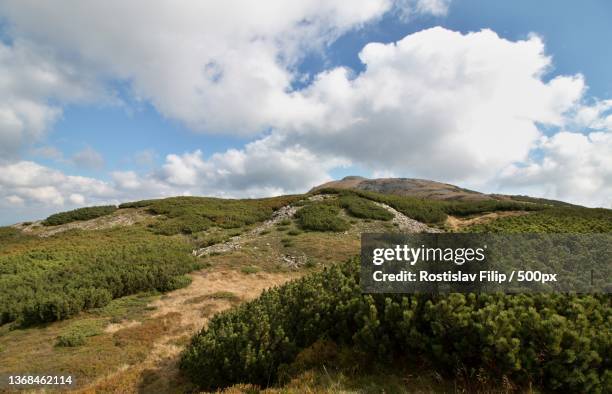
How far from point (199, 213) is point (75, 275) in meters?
20.2

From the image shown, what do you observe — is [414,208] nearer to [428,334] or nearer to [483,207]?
[483,207]

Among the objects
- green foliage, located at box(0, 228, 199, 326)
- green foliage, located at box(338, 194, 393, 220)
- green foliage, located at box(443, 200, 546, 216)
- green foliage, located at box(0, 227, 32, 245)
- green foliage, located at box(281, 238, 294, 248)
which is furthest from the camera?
green foliage, located at box(443, 200, 546, 216)

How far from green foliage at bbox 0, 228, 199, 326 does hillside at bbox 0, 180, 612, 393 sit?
0.25 feet

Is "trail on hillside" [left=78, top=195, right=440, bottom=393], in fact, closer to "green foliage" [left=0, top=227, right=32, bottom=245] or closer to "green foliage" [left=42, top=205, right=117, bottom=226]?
"green foliage" [left=0, top=227, right=32, bottom=245]

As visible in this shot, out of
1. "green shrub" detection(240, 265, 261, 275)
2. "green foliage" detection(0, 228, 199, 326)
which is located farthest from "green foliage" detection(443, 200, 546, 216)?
"green foliage" detection(0, 228, 199, 326)

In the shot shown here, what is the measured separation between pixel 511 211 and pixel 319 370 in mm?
37599

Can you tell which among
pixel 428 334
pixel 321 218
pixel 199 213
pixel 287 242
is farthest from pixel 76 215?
pixel 428 334

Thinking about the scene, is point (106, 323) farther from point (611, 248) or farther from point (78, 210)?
point (78, 210)

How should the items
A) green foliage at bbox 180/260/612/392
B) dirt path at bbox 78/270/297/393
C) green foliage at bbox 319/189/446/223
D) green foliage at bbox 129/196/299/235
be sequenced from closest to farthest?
green foliage at bbox 180/260/612/392 < dirt path at bbox 78/270/297/393 < green foliage at bbox 129/196/299/235 < green foliage at bbox 319/189/446/223

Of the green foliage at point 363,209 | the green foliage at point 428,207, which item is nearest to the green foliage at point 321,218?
the green foliage at point 363,209

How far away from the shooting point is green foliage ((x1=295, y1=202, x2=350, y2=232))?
28.2 m

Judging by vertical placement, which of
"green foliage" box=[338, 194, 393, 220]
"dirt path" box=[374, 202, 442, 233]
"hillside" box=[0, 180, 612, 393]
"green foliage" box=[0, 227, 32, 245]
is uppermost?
"green foliage" box=[338, 194, 393, 220]

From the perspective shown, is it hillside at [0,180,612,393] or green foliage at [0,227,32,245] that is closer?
hillside at [0,180,612,393]

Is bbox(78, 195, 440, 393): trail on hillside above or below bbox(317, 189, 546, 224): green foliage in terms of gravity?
below
